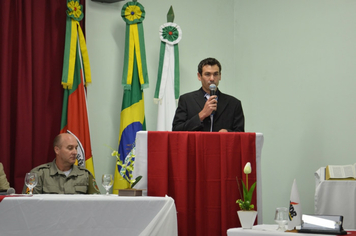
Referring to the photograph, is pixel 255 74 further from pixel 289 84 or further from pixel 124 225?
pixel 124 225

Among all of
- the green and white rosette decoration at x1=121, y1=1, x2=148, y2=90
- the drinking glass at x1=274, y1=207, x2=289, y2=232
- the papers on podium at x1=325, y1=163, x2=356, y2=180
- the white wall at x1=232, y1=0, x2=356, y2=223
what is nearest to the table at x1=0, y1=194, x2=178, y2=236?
the drinking glass at x1=274, y1=207, x2=289, y2=232

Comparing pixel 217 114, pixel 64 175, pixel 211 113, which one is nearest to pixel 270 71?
pixel 217 114

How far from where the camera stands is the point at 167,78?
16.4 feet

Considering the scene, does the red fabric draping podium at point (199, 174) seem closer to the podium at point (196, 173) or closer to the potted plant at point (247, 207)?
the podium at point (196, 173)

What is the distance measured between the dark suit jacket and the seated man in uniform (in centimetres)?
84

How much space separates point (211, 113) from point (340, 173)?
1.43 meters

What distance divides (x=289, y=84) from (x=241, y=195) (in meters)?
2.71

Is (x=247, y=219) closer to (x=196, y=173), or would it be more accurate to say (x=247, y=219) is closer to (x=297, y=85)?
(x=196, y=173)

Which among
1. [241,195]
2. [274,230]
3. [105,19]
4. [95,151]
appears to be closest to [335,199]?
[241,195]

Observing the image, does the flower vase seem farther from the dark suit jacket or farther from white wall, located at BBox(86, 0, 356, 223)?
white wall, located at BBox(86, 0, 356, 223)

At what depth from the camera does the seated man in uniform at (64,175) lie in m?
3.70

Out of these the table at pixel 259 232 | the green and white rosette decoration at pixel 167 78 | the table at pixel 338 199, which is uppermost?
the green and white rosette decoration at pixel 167 78

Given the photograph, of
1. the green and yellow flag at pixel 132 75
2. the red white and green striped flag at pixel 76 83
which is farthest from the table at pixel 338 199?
the red white and green striped flag at pixel 76 83

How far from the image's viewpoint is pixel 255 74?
19.2 feet
